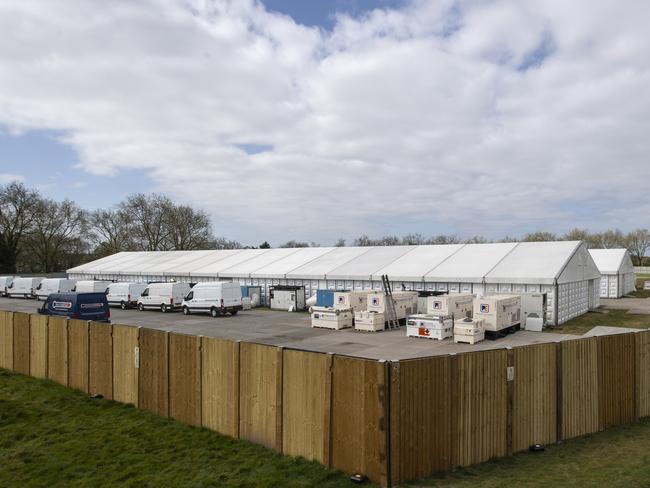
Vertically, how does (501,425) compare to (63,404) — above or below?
above

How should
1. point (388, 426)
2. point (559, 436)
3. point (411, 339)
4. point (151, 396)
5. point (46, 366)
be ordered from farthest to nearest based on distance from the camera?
point (411, 339) → point (46, 366) → point (151, 396) → point (559, 436) → point (388, 426)

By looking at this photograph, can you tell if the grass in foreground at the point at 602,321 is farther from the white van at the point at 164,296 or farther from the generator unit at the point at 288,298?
the white van at the point at 164,296

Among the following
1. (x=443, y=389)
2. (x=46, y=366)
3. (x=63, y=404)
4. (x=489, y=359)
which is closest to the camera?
(x=443, y=389)

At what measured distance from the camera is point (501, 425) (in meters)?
8.41

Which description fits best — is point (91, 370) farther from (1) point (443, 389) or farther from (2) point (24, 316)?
(1) point (443, 389)

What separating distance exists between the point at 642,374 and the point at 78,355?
563 inches

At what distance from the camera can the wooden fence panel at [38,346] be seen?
14.6 meters

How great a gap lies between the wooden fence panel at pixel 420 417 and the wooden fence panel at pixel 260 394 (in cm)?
238

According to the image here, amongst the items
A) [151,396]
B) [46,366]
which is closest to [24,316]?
[46,366]

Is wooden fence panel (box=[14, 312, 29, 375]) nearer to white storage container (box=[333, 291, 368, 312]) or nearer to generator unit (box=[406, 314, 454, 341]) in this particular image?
generator unit (box=[406, 314, 454, 341])

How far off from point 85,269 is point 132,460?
56.2m

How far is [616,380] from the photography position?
10312 millimetres

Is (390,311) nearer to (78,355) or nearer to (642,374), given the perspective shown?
(642,374)

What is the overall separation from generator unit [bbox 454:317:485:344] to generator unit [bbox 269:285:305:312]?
1631 centimetres
